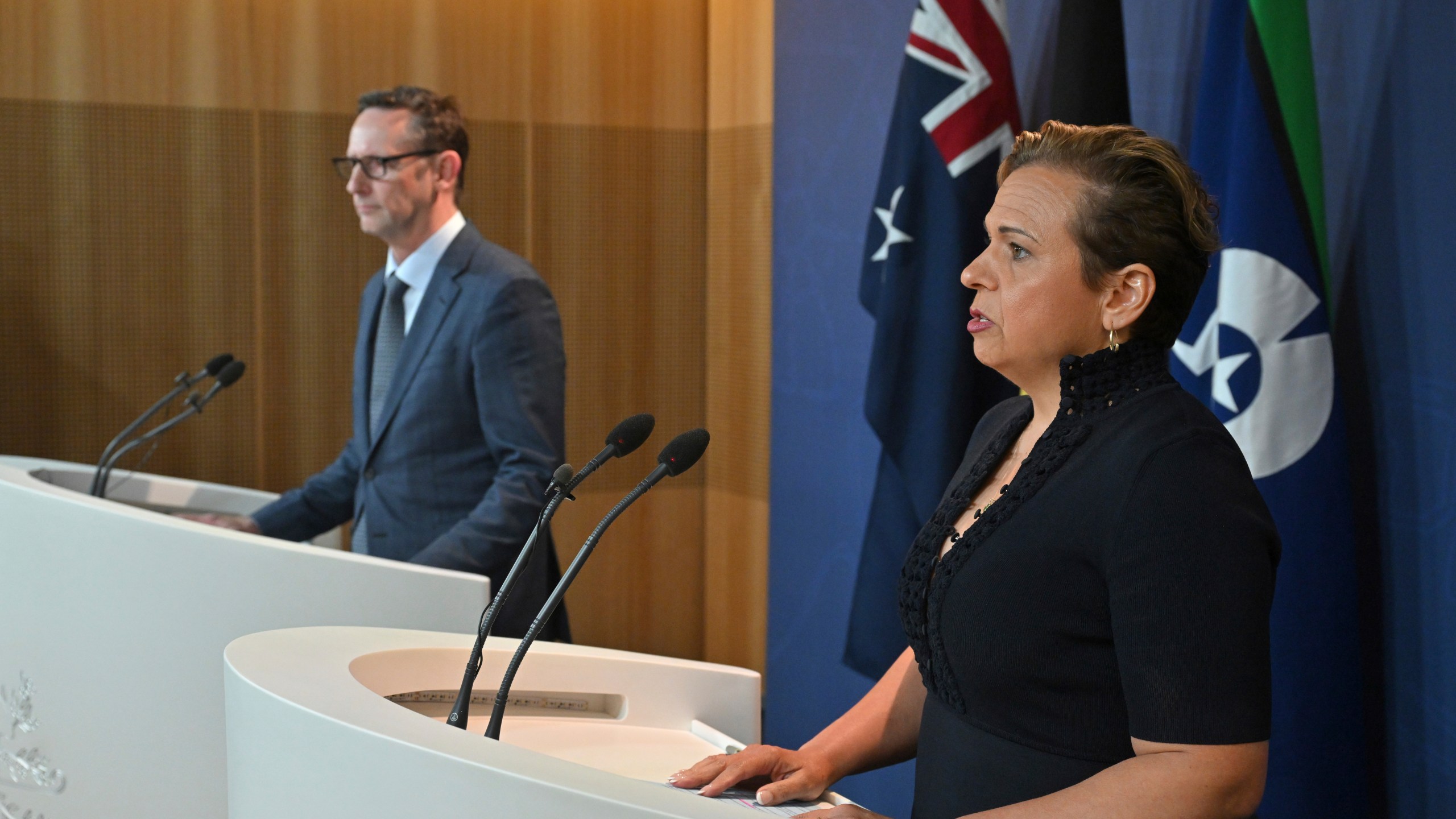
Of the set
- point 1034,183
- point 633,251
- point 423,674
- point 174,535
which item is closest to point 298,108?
point 633,251

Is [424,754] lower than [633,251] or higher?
lower

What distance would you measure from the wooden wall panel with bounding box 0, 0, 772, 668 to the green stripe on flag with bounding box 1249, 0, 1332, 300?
8.52 feet

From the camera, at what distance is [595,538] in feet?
4.68

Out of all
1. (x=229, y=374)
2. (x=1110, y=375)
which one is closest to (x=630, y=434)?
(x=1110, y=375)

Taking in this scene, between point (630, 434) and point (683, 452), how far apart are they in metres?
0.07

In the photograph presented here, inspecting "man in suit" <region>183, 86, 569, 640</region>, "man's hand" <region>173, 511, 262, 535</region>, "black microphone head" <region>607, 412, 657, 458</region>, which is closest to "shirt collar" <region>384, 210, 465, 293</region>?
"man in suit" <region>183, 86, 569, 640</region>

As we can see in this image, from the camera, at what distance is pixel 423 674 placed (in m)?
1.63

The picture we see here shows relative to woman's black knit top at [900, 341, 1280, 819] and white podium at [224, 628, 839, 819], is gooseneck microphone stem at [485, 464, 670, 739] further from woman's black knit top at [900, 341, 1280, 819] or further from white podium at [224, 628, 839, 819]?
woman's black knit top at [900, 341, 1280, 819]

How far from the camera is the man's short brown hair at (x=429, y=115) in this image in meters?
2.97

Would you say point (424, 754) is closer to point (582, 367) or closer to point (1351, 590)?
point (1351, 590)

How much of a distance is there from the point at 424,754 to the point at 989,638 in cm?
57

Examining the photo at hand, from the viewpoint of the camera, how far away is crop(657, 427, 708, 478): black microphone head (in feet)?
4.86

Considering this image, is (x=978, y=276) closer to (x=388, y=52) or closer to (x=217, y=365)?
(x=217, y=365)

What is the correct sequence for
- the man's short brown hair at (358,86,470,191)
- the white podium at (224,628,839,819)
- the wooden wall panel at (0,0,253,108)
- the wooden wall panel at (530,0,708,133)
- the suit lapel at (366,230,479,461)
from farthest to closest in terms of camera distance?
the wooden wall panel at (530,0,708,133), the wooden wall panel at (0,0,253,108), the man's short brown hair at (358,86,470,191), the suit lapel at (366,230,479,461), the white podium at (224,628,839,819)
